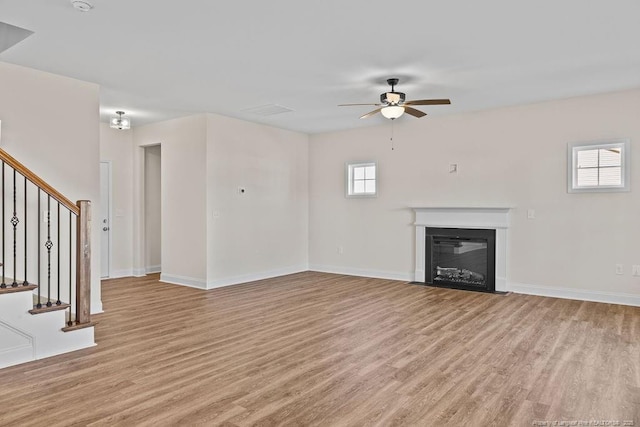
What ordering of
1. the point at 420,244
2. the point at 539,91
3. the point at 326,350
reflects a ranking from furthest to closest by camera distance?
1. the point at 420,244
2. the point at 539,91
3. the point at 326,350

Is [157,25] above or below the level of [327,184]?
above

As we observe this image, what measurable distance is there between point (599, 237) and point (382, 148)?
359cm

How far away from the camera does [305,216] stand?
8.58 m

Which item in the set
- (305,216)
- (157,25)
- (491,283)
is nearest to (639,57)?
(491,283)

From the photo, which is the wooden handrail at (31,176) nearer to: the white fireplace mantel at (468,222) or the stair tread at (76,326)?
the stair tread at (76,326)

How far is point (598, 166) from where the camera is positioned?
5.61 metres

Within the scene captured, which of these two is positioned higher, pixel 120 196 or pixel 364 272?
pixel 120 196

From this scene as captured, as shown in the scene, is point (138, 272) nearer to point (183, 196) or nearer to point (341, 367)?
point (183, 196)

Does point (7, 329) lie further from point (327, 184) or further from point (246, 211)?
point (327, 184)

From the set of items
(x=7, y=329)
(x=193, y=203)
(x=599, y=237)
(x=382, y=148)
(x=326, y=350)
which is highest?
(x=382, y=148)

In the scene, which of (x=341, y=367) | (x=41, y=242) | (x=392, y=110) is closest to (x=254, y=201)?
(x=392, y=110)

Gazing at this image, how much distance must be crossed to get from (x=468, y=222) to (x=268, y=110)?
3.54 metres

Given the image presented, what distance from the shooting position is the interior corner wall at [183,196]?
6633mm

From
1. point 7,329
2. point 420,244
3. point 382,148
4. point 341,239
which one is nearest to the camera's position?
point 7,329
